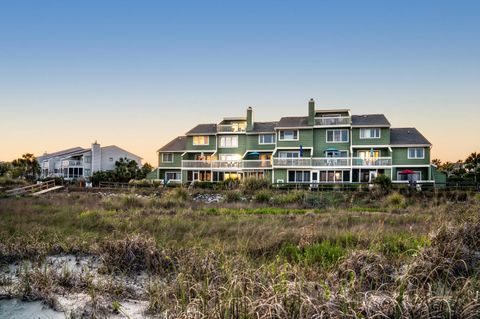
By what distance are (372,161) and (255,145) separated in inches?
572

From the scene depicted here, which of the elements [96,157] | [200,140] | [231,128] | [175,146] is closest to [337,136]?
[231,128]

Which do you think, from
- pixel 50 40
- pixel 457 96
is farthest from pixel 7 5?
pixel 457 96

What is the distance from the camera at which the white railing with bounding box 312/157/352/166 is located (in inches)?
1324

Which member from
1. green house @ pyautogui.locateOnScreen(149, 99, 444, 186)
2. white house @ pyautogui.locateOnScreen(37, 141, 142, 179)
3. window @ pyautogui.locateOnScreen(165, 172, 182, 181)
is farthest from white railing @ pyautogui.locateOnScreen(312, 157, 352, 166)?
white house @ pyautogui.locateOnScreen(37, 141, 142, 179)

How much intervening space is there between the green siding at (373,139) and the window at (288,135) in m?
6.98

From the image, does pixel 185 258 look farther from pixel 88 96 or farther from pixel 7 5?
pixel 88 96

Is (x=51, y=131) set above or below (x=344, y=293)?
above

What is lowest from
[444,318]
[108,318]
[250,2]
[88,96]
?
[108,318]

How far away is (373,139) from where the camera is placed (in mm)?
34844

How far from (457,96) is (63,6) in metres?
32.0

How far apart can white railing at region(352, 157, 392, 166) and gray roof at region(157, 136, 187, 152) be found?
2328cm

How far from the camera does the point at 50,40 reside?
22188mm

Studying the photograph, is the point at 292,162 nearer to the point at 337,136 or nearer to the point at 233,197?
the point at 337,136

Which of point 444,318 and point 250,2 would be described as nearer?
point 444,318
